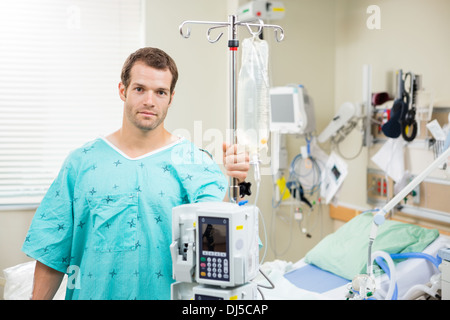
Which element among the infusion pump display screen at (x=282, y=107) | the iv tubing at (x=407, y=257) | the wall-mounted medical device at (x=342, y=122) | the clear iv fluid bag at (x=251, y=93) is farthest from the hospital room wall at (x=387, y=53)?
the clear iv fluid bag at (x=251, y=93)

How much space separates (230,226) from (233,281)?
130mm

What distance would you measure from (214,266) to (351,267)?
5.27ft

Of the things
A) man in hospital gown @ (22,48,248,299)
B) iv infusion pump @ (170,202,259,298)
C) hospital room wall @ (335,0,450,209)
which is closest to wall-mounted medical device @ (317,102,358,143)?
hospital room wall @ (335,0,450,209)

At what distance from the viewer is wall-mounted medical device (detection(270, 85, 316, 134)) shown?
320cm

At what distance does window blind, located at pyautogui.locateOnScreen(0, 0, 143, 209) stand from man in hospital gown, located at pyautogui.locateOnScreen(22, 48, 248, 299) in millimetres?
1213

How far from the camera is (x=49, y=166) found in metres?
2.74

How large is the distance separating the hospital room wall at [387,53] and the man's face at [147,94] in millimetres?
1914

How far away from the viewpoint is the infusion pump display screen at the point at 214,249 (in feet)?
3.72

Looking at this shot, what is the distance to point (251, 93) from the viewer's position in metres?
1.91

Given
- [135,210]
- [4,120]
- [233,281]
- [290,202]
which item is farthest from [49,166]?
[233,281]

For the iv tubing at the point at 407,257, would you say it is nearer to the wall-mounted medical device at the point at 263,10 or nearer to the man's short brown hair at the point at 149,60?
the man's short brown hair at the point at 149,60

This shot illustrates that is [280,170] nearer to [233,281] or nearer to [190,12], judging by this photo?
[190,12]

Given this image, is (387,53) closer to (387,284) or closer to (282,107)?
(282,107)

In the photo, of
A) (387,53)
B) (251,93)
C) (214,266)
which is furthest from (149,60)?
(387,53)
